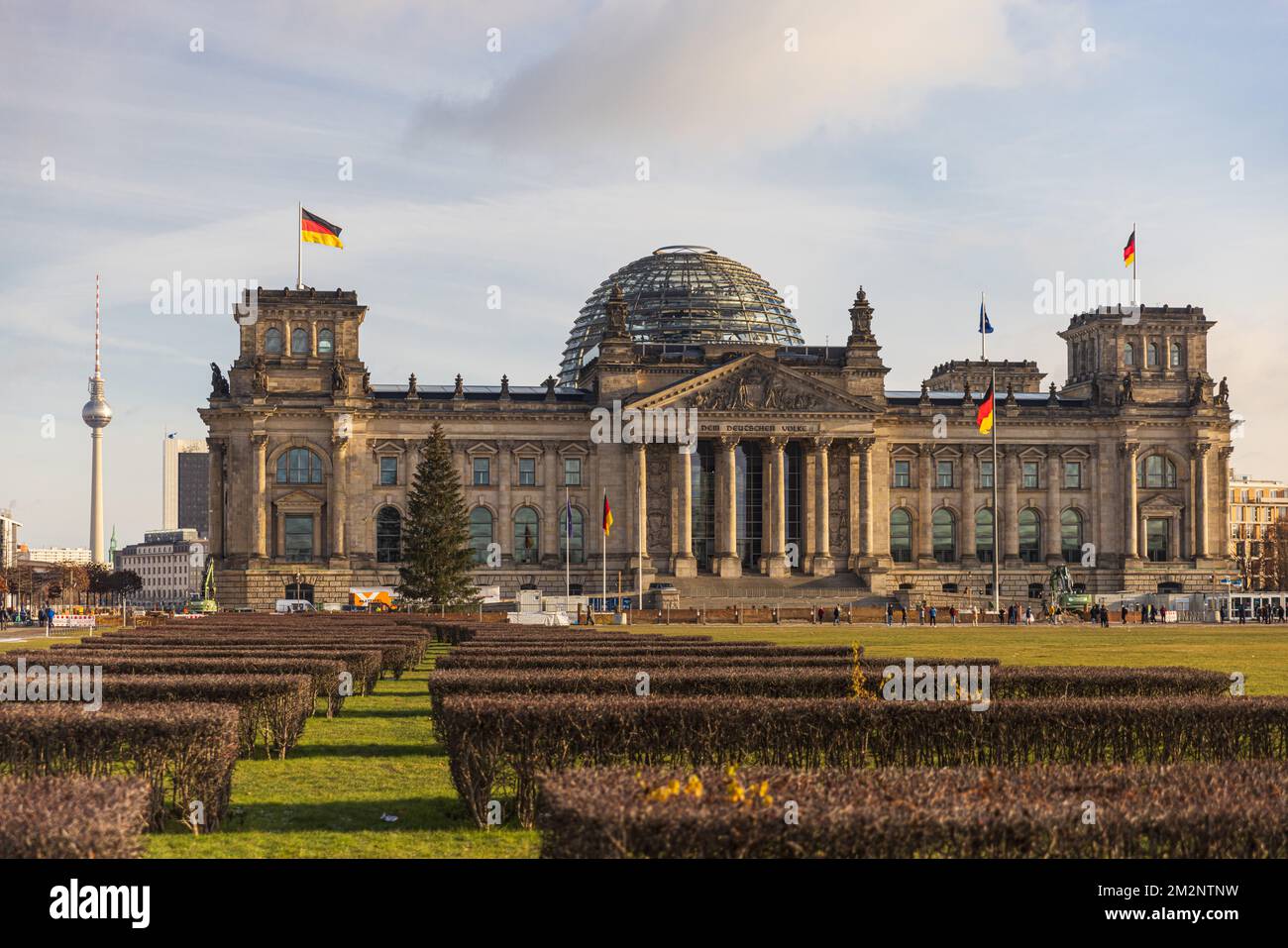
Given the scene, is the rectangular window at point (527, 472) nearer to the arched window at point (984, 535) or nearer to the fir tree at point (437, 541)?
the fir tree at point (437, 541)

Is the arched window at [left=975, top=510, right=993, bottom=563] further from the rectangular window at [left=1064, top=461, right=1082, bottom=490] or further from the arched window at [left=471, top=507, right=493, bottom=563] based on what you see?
the arched window at [left=471, top=507, right=493, bottom=563]

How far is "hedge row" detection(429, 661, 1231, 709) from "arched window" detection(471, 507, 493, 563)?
8619cm

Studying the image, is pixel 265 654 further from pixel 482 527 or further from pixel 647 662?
pixel 482 527

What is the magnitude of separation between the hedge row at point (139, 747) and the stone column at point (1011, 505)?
103754 mm

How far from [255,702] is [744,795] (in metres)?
13.6

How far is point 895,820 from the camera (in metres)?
10.5

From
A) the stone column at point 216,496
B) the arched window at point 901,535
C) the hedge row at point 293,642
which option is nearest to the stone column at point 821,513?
the arched window at point 901,535

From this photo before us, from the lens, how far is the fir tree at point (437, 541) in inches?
3393

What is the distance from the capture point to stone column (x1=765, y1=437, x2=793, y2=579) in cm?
10931

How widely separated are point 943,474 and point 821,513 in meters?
12.5

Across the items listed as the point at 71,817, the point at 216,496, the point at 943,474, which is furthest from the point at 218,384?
the point at 71,817

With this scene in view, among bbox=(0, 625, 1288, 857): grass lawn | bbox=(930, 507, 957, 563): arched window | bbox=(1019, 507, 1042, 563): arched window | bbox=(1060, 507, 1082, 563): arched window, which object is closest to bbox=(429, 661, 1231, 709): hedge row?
bbox=(0, 625, 1288, 857): grass lawn

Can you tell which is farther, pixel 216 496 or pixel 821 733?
pixel 216 496
